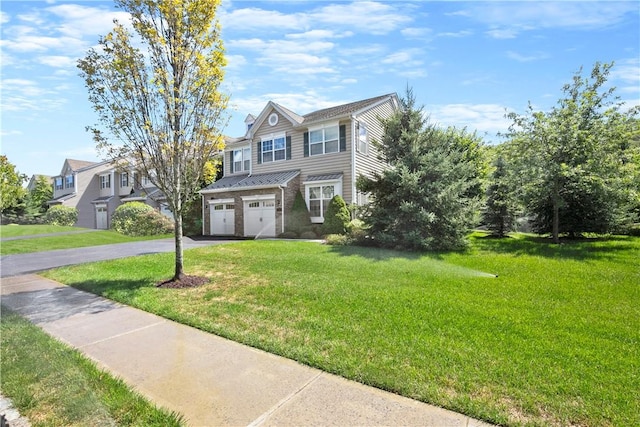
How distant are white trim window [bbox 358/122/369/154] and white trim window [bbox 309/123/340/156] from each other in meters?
1.20

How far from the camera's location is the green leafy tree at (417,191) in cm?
1123

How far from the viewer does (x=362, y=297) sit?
19.4 feet

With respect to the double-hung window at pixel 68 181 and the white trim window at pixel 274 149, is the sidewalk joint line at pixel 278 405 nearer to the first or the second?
the white trim window at pixel 274 149

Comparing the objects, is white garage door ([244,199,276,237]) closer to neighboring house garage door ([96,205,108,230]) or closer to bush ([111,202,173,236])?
bush ([111,202,173,236])

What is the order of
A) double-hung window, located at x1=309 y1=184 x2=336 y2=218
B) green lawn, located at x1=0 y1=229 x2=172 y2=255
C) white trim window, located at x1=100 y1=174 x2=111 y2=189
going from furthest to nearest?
white trim window, located at x1=100 y1=174 x2=111 y2=189, double-hung window, located at x1=309 y1=184 x2=336 y2=218, green lawn, located at x1=0 y1=229 x2=172 y2=255

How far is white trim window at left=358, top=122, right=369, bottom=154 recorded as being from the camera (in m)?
18.3

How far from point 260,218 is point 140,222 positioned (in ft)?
29.8

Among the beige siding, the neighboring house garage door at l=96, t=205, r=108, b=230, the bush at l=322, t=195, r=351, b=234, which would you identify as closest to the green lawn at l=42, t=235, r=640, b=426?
the bush at l=322, t=195, r=351, b=234

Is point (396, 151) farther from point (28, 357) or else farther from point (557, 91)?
point (28, 357)

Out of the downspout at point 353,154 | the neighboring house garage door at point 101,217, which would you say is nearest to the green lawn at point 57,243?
the downspout at point 353,154

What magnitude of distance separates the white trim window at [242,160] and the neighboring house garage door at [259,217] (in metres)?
3.82

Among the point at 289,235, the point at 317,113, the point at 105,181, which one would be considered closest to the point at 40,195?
the point at 105,181

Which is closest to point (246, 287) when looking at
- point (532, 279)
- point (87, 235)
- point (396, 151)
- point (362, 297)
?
point (362, 297)

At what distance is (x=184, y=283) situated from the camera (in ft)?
24.7
